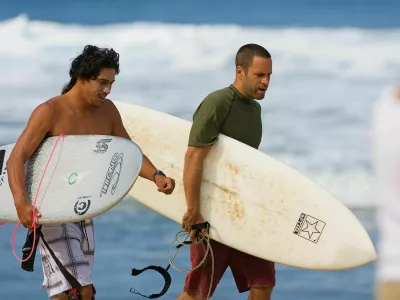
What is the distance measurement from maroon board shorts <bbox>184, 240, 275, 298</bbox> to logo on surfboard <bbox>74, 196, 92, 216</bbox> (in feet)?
2.18

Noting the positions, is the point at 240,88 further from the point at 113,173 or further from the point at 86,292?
the point at 86,292

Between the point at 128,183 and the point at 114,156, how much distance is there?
17cm

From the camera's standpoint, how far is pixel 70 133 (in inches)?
200

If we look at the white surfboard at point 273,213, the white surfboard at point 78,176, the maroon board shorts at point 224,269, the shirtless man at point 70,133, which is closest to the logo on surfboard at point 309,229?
the white surfboard at point 273,213

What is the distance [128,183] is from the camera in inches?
200

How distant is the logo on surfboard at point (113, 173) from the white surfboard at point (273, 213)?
1.80 ft

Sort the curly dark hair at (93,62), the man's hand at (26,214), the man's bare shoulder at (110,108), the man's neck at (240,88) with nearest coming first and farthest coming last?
the man's hand at (26,214) → the curly dark hair at (93,62) → the man's bare shoulder at (110,108) → the man's neck at (240,88)

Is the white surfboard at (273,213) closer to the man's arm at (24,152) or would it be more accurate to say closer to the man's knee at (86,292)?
the man's knee at (86,292)

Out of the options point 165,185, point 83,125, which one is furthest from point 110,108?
point 165,185

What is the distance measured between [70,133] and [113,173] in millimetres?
270

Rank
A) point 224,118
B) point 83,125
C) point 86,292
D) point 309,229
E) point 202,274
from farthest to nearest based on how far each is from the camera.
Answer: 1. point 309,229
2. point 202,274
3. point 224,118
4. point 83,125
5. point 86,292

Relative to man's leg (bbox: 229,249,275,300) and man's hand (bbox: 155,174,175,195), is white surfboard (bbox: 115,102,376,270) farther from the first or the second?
man's hand (bbox: 155,174,175,195)

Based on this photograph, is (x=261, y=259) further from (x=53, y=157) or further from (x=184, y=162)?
(x=53, y=157)

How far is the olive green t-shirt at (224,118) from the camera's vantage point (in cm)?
524
